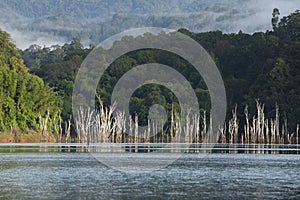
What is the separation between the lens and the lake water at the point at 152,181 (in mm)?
27250

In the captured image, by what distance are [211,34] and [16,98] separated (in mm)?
47315

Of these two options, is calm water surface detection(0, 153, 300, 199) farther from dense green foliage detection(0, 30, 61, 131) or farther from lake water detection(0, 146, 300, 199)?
dense green foliage detection(0, 30, 61, 131)

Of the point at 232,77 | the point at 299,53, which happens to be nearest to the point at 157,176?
the point at 299,53

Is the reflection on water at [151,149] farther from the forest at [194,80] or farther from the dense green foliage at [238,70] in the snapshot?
the dense green foliage at [238,70]

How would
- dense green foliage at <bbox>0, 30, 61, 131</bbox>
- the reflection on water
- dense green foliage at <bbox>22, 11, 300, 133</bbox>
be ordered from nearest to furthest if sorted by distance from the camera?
1. the reflection on water
2. dense green foliage at <bbox>0, 30, 61, 131</bbox>
3. dense green foliage at <bbox>22, 11, 300, 133</bbox>

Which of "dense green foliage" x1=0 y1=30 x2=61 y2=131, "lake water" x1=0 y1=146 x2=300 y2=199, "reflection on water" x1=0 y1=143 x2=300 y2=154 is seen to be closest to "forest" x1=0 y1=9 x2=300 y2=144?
"dense green foliage" x1=0 y1=30 x2=61 y2=131

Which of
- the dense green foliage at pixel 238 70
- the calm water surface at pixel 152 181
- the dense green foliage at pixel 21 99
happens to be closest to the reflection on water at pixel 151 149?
the dense green foliage at pixel 21 99

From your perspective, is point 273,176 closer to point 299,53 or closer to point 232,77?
point 299,53

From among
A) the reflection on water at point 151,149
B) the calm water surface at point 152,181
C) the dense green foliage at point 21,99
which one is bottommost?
the calm water surface at point 152,181

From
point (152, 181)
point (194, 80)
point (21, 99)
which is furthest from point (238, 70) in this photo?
point (152, 181)

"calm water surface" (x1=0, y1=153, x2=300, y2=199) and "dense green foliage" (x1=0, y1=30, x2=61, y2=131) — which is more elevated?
"dense green foliage" (x1=0, y1=30, x2=61, y2=131)

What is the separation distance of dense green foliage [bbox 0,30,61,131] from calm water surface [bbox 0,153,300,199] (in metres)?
38.2

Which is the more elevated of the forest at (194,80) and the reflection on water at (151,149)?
the forest at (194,80)

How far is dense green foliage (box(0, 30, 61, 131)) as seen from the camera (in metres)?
82.6
